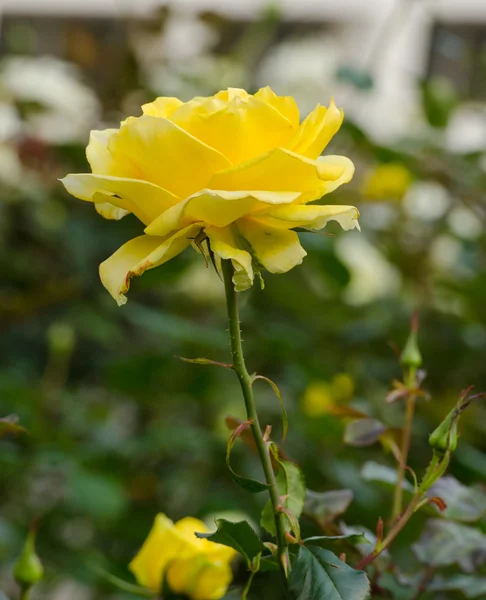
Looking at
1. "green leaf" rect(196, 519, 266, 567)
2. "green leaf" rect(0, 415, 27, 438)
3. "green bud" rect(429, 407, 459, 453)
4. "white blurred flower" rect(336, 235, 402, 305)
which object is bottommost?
"white blurred flower" rect(336, 235, 402, 305)

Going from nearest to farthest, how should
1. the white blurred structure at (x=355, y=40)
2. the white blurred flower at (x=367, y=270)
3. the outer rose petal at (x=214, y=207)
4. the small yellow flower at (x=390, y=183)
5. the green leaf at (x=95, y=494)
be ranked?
the outer rose petal at (x=214, y=207), the green leaf at (x=95, y=494), the small yellow flower at (x=390, y=183), the white blurred flower at (x=367, y=270), the white blurred structure at (x=355, y=40)

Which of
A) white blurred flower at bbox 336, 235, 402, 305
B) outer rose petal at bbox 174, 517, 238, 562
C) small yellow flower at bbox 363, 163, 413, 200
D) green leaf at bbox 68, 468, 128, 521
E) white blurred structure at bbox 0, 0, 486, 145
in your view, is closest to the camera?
outer rose petal at bbox 174, 517, 238, 562

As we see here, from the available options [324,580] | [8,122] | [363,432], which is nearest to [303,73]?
[8,122]

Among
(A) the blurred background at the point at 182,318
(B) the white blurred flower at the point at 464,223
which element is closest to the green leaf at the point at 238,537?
(A) the blurred background at the point at 182,318

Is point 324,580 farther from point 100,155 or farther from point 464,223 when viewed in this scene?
point 464,223

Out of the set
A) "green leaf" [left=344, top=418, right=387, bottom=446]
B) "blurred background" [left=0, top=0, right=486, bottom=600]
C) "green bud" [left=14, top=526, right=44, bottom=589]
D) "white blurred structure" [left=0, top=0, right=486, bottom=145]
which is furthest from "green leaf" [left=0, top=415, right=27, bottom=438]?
"white blurred structure" [left=0, top=0, right=486, bottom=145]

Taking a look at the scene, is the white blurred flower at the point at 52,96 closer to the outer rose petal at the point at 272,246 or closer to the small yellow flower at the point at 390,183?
the small yellow flower at the point at 390,183

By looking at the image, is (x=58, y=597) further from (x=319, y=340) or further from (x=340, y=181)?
(x=340, y=181)

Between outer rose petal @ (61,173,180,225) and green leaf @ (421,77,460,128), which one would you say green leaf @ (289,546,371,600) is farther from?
green leaf @ (421,77,460,128)
